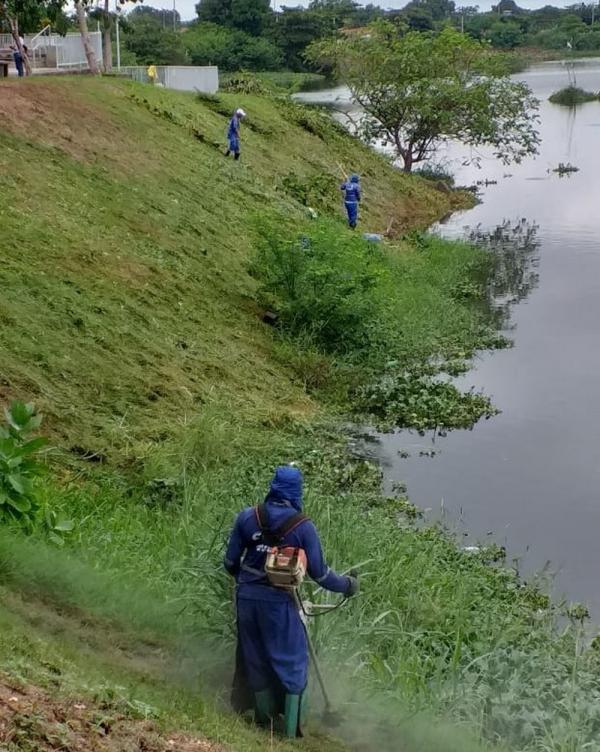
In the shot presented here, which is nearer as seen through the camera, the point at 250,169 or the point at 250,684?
the point at 250,684

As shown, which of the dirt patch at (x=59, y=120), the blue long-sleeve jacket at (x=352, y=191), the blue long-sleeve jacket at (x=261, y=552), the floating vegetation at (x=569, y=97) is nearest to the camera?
the blue long-sleeve jacket at (x=261, y=552)

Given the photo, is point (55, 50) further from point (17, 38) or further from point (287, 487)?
point (287, 487)

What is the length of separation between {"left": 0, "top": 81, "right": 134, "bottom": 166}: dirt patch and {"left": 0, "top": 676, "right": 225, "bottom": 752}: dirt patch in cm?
1670

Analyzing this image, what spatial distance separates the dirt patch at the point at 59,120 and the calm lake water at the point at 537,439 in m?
9.34

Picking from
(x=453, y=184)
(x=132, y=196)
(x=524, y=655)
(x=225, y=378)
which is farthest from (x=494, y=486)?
(x=453, y=184)

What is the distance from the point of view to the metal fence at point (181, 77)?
35019mm

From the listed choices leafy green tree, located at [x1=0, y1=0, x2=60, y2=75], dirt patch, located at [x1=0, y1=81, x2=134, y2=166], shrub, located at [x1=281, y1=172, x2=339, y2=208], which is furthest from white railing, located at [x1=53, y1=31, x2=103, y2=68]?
dirt patch, located at [x1=0, y1=81, x2=134, y2=166]

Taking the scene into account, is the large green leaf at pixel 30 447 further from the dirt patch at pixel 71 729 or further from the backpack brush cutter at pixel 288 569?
the dirt patch at pixel 71 729

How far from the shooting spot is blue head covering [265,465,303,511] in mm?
5941

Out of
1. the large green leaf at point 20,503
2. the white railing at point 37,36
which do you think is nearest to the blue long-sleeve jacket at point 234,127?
the white railing at point 37,36

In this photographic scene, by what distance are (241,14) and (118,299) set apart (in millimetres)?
92644

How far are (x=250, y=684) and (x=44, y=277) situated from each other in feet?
30.2

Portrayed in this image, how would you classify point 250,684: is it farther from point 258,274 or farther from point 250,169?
point 250,169

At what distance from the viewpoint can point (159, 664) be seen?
21.8 feet
